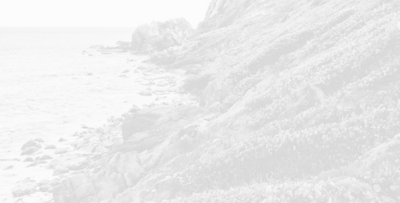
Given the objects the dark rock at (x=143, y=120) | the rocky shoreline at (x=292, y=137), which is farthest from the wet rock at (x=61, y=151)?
the dark rock at (x=143, y=120)

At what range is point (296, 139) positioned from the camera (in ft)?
31.9

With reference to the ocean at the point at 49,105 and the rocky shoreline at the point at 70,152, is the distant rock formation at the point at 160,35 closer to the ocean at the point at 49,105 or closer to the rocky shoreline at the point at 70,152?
the ocean at the point at 49,105

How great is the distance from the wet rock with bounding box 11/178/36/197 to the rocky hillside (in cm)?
376

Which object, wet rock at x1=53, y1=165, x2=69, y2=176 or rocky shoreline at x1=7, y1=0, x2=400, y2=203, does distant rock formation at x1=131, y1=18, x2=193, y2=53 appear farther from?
rocky shoreline at x1=7, y1=0, x2=400, y2=203

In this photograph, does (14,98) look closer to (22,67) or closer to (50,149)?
(50,149)

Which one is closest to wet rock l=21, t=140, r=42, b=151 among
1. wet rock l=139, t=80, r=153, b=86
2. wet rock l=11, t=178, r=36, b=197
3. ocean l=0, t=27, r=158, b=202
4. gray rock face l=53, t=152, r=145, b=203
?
ocean l=0, t=27, r=158, b=202

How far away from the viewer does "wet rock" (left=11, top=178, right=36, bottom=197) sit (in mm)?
19616

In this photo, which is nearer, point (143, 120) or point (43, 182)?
point (43, 182)

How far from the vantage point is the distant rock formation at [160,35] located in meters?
112

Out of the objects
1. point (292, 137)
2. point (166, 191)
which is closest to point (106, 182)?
point (166, 191)

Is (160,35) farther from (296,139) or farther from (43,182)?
(296,139)

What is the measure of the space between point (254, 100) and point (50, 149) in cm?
1958

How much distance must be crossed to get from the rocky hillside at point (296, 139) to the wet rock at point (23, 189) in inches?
148

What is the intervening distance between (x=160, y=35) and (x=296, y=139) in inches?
4205
